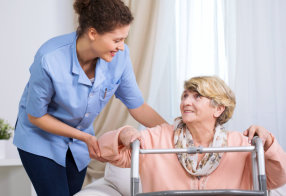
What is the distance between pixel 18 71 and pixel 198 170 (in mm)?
2234

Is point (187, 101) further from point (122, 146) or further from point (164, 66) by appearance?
point (164, 66)

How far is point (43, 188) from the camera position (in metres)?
1.71

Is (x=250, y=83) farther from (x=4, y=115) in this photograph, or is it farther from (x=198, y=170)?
(x=4, y=115)

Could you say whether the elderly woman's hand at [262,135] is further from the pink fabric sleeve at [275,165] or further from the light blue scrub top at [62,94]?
the light blue scrub top at [62,94]

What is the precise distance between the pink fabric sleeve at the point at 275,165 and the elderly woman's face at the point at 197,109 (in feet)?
1.06

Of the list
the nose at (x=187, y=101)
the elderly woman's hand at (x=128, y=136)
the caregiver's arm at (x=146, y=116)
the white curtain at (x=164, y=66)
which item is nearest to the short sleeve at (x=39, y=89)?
the elderly woman's hand at (x=128, y=136)

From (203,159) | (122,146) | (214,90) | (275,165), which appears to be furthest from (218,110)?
(122,146)

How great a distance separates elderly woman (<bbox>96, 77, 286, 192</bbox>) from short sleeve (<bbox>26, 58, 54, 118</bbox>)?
0.28m

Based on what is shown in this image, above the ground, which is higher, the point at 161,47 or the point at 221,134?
the point at 161,47

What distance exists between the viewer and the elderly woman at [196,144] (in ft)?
5.59

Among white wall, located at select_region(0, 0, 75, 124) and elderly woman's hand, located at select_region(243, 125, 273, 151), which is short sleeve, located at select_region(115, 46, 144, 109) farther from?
white wall, located at select_region(0, 0, 75, 124)

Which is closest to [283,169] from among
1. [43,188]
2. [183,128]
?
[183,128]

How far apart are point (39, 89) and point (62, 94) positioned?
10 cm

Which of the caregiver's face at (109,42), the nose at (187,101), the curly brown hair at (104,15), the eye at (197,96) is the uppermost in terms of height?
the curly brown hair at (104,15)
